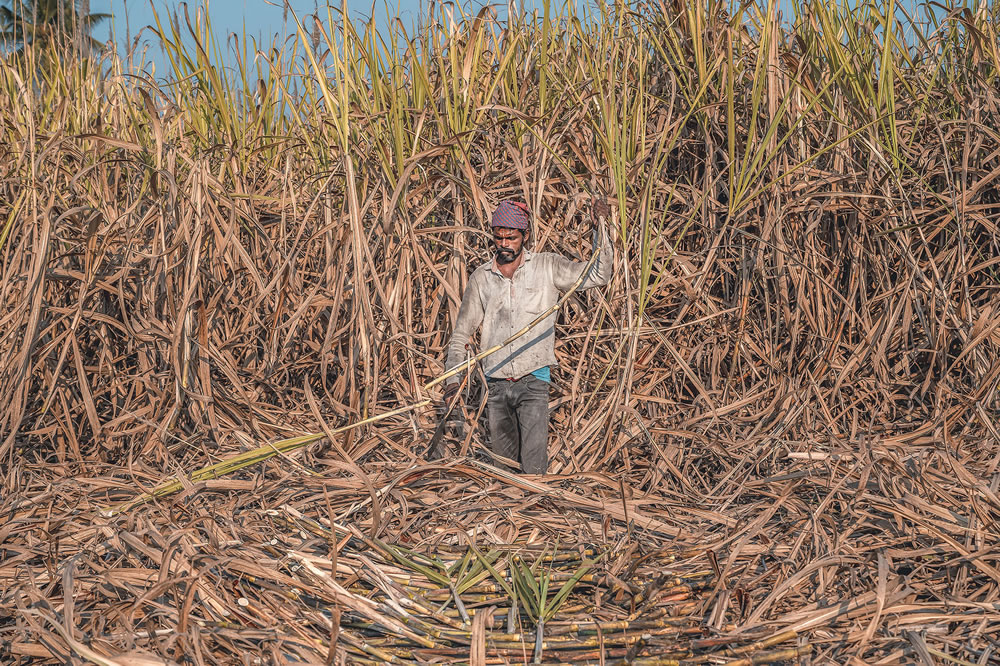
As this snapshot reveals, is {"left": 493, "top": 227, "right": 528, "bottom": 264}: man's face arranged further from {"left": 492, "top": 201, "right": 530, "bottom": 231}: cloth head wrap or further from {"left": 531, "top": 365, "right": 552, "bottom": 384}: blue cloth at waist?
{"left": 531, "top": 365, "right": 552, "bottom": 384}: blue cloth at waist

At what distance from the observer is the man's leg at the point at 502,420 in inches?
134

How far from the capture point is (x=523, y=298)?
3344mm

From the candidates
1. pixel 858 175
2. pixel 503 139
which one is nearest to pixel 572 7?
pixel 503 139

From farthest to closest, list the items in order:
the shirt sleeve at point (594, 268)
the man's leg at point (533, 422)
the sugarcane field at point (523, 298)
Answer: the man's leg at point (533, 422)
the shirt sleeve at point (594, 268)
the sugarcane field at point (523, 298)

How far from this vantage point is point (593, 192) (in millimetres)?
3494

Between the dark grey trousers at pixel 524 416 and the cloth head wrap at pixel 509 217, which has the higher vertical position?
the cloth head wrap at pixel 509 217

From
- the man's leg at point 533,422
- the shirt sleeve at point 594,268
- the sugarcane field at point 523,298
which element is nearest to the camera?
the sugarcane field at point 523,298

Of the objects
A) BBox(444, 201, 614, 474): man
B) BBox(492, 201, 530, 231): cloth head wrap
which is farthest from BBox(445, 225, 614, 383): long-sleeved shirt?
BBox(492, 201, 530, 231): cloth head wrap

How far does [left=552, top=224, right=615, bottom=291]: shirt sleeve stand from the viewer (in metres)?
3.19

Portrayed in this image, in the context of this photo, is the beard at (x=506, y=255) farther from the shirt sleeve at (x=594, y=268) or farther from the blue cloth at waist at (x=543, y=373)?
the blue cloth at waist at (x=543, y=373)

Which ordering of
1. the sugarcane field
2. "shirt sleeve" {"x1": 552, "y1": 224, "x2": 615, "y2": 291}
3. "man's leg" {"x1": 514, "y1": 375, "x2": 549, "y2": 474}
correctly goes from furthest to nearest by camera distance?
"man's leg" {"x1": 514, "y1": 375, "x2": 549, "y2": 474} < "shirt sleeve" {"x1": 552, "y1": 224, "x2": 615, "y2": 291} < the sugarcane field

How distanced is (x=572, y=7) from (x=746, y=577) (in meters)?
2.44

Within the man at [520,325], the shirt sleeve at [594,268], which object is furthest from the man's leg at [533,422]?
the shirt sleeve at [594,268]

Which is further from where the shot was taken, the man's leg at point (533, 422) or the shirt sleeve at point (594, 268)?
the man's leg at point (533, 422)
